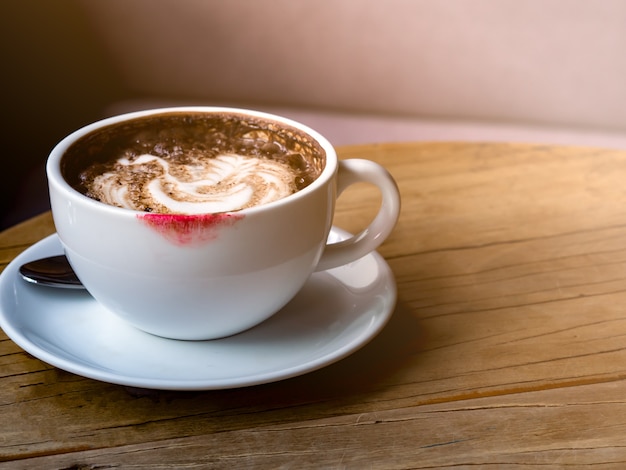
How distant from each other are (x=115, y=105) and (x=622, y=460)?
5.25ft

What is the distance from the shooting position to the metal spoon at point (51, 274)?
2.31 feet

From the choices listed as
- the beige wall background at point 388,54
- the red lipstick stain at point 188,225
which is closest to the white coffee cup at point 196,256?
the red lipstick stain at point 188,225

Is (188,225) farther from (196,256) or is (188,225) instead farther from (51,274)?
(51,274)

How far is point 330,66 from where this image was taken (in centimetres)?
179

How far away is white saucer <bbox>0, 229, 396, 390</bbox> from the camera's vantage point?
22.9 inches

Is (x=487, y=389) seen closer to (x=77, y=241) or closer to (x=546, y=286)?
(x=546, y=286)

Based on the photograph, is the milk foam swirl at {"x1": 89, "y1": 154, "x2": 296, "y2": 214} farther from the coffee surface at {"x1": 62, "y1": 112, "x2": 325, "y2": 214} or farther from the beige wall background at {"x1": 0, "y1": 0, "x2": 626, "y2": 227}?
the beige wall background at {"x1": 0, "y1": 0, "x2": 626, "y2": 227}

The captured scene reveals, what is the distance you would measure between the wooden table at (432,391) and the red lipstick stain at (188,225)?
0.43 feet

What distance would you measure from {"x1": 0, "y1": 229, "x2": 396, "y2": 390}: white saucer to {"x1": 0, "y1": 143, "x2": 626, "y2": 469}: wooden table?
0.08 ft

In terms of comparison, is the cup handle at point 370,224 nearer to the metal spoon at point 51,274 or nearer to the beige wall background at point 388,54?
the metal spoon at point 51,274

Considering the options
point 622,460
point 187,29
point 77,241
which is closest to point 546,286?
point 622,460

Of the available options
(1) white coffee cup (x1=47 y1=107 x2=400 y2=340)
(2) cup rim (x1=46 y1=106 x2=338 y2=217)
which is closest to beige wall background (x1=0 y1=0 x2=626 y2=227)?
(2) cup rim (x1=46 y1=106 x2=338 y2=217)

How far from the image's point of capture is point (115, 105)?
6.17 ft

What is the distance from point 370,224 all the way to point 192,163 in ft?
0.60
